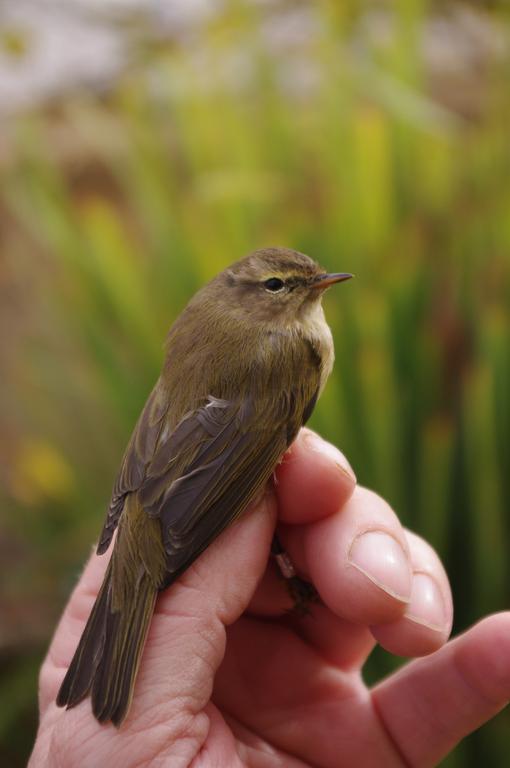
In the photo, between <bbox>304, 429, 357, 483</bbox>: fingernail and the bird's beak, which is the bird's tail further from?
the bird's beak

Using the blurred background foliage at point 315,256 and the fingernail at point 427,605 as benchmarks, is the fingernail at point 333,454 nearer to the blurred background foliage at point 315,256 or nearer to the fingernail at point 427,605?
the fingernail at point 427,605

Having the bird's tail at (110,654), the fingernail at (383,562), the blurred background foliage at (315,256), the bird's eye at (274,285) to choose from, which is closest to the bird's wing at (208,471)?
the bird's tail at (110,654)

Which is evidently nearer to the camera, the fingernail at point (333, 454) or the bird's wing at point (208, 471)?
the bird's wing at point (208, 471)

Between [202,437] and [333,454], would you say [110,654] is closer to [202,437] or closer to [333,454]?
[202,437]

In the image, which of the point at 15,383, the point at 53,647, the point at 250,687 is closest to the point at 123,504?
the point at 53,647

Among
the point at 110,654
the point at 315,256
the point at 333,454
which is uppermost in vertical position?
the point at 315,256

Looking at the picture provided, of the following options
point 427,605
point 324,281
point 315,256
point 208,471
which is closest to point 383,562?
point 427,605
